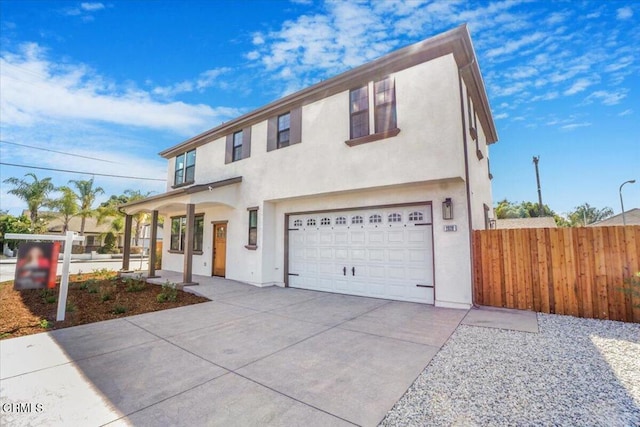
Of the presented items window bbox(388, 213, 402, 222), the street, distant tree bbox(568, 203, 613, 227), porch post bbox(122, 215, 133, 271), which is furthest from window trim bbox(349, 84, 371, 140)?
distant tree bbox(568, 203, 613, 227)

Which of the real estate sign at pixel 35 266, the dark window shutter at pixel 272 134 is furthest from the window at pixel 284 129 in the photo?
the real estate sign at pixel 35 266

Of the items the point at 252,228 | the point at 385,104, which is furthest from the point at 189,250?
the point at 385,104

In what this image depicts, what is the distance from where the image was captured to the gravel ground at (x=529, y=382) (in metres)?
2.59

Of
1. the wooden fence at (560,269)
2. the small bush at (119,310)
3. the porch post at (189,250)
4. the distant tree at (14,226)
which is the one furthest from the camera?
the distant tree at (14,226)

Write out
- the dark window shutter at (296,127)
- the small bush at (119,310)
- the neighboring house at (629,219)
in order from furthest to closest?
the neighboring house at (629,219), the dark window shutter at (296,127), the small bush at (119,310)

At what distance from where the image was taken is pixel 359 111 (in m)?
8.02

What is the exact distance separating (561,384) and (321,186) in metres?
6.52

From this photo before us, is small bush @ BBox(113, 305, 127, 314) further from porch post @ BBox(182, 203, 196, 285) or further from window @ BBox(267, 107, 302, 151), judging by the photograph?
window @ BBox(267, 107, 302, 151)

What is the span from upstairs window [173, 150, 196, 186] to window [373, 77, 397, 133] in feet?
31.9

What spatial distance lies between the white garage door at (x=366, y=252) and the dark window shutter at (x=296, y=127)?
2.56 metres

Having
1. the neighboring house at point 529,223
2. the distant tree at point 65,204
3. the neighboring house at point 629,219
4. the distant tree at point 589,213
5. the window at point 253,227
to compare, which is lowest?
the window at point 253,227

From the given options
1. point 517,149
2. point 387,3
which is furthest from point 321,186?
point 517,149

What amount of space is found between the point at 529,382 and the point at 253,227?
28.9ft

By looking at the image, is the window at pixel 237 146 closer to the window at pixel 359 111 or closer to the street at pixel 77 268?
the window at pixel 359 111
